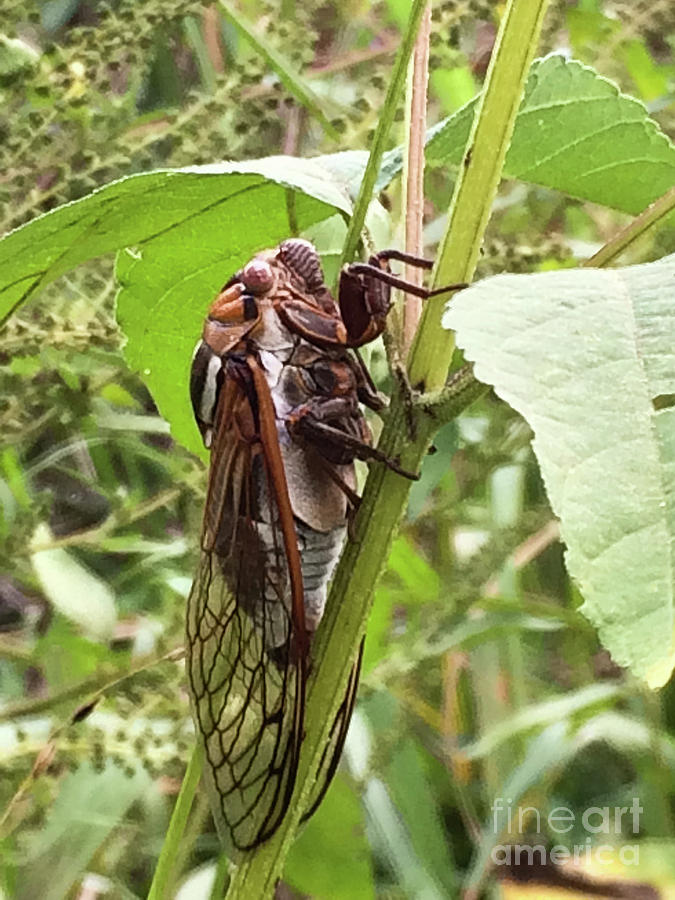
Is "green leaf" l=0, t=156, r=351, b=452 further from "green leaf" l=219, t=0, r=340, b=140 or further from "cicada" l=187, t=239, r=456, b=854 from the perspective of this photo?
"green leaf" l=219, t=0, r=340, b=140

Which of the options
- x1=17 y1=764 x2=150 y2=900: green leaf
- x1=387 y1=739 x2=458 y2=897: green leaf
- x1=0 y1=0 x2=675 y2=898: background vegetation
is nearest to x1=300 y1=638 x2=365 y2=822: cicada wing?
x1=0 y1=0 x2=675 y2=898: background vegetation

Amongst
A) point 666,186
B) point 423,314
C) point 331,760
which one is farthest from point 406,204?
point 331,760

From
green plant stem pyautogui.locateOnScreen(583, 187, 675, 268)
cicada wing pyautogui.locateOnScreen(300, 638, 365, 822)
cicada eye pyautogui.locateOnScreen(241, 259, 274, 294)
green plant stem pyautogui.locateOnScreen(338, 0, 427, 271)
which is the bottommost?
cicada wing pyautogui.locateOnScreen(300, 638, 365, 822)

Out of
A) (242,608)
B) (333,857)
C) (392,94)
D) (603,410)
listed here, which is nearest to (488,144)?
(392,94)

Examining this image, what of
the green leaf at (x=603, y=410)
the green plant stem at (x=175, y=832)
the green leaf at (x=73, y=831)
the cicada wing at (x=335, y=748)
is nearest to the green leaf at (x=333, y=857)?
the green leaf at (x=73, y=831)

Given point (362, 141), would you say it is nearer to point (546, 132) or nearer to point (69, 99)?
point (69, 99)

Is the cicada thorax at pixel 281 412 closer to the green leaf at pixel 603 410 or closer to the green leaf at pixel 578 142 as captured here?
the green leaf at pixel 578 142
